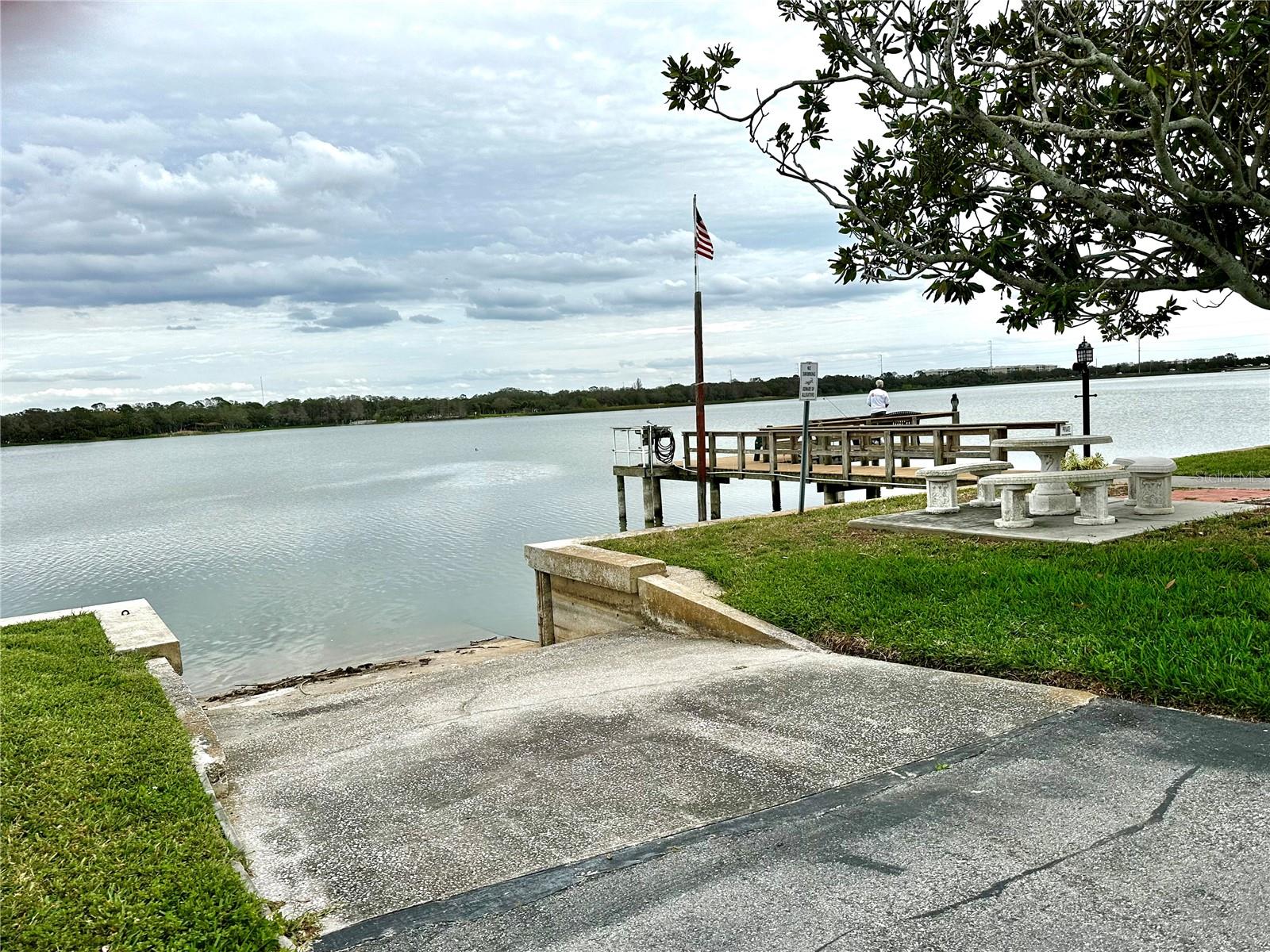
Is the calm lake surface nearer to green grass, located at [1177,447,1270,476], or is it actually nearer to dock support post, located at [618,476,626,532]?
A: dock support post, located at [618,476,626,532]

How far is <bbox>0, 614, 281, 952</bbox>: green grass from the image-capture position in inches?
104

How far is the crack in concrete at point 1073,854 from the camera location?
276cm

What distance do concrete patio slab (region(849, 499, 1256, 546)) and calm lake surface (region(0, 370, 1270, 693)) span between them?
8.71 metres

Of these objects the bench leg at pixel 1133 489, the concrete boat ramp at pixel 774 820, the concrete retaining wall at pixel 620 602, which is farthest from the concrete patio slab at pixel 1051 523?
the concrete boat ramp at pixel 774 820

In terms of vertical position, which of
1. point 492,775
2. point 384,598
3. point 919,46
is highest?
point 919,46

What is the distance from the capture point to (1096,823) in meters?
3.24

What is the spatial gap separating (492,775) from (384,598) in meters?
16.9

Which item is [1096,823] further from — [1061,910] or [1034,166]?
[1034,166]

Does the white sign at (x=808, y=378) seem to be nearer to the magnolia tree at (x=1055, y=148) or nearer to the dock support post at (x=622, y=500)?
the magnolia tree at (x=1055, y=148)

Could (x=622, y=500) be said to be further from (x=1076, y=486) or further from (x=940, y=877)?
(x=940, y=877)

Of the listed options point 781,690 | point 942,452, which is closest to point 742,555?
point 781,690

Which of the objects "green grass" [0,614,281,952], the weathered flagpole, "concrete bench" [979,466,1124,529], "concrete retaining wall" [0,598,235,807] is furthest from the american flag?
"green grass" [0,614,281,952]

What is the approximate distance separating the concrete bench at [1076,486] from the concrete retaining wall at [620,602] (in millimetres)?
3655

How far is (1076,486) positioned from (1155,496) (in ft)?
3.70
